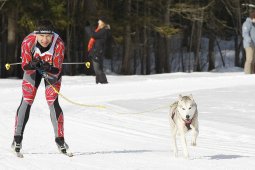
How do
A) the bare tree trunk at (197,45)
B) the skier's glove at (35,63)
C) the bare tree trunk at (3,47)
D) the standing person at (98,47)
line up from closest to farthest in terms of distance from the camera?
1. the skier's glove at (35,63)
2. the standing person at (98,47)
3. the bare tree trunk at (3,47)
4. the bare tree trunk at (197,45)

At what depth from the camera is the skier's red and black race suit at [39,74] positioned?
7887 mm

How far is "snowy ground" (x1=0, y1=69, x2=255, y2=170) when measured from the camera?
779cm

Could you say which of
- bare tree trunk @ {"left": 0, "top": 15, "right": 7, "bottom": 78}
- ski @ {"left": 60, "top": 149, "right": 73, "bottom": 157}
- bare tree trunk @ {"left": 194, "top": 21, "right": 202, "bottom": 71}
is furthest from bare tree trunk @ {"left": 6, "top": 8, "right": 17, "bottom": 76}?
ski @ {"left": 60, "top": 149, "right": 73, "bottom": 157}

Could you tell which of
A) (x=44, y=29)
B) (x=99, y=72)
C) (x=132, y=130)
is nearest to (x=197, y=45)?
(x=99, y=72)

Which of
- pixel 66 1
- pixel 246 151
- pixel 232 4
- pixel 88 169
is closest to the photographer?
pixel 88 169

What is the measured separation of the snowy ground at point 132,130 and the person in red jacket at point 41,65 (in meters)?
0.52

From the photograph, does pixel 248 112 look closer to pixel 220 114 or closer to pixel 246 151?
pixel 220 114

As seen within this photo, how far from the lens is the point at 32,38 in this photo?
25.9 feet

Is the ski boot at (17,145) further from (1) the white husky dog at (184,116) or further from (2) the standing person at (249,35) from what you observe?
(2) the standing person at (249,35)

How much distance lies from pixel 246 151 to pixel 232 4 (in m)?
31.7

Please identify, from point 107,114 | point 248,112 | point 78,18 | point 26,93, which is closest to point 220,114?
point 248,112

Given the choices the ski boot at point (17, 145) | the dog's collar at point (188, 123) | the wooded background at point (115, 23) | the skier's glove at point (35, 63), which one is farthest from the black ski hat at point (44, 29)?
the wooded background at point (115, 23)

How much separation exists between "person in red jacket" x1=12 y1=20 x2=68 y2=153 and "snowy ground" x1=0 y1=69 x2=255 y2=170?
518mm

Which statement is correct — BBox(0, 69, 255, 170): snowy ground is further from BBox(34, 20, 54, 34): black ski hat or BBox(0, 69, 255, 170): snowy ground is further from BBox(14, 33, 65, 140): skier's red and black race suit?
BBox(34, 20, 54, 34): black ski hat
